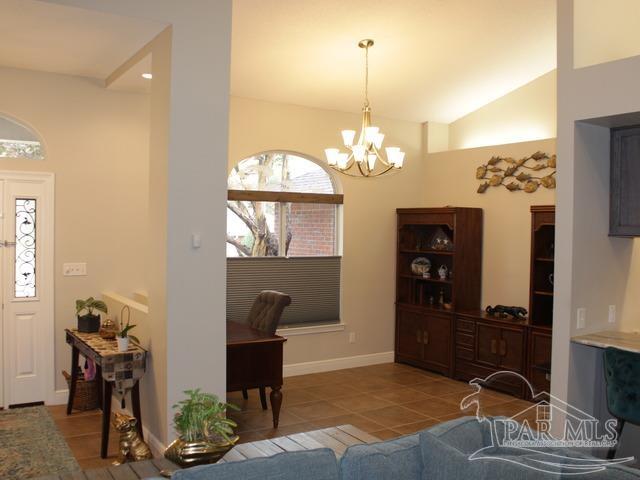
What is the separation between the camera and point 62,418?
16.1 ft

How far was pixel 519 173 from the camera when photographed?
20.7ft

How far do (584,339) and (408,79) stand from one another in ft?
11.4

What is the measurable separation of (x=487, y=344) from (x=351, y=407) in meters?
1.63

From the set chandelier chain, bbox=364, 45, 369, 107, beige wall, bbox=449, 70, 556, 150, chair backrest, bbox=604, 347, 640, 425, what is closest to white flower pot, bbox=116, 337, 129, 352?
chandelier chain, bbox=364, 45, 369, 107

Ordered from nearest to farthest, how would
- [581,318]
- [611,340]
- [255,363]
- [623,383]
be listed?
[623,383], [611,340], [581,318], [255,363]

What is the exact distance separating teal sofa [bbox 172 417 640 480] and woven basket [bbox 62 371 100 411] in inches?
147

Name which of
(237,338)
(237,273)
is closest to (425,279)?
(237,273)

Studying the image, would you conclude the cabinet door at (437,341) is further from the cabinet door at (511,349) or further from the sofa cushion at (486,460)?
the sofa cushion at (486,460)

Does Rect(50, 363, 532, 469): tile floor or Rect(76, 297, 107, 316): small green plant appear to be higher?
Rect(76, 297, 107, 316): small green plant

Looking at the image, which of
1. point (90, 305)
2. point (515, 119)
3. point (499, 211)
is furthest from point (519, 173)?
point (90, 305)

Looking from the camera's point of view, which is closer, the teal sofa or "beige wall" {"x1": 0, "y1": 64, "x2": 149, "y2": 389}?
the teal sofa

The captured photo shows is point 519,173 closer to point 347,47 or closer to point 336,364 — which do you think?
point 347,47

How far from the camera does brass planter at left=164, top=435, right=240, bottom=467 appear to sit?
6.84ft

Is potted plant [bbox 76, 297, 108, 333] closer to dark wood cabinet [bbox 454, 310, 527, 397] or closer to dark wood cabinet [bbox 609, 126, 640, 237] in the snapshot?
dark wood cabinet [bbox 454, 310, 527, 397]
